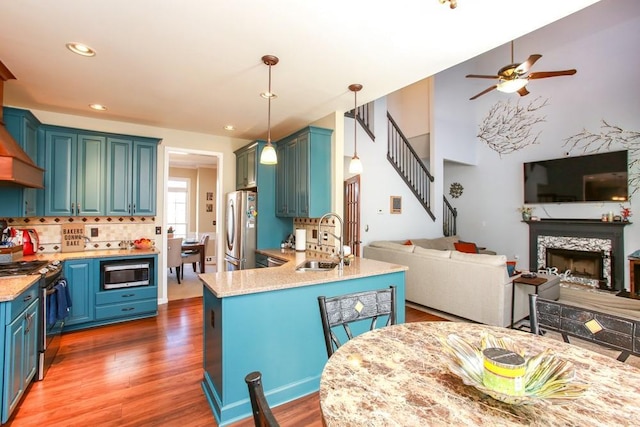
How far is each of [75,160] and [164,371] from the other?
289 centimetres

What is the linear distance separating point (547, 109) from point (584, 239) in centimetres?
278

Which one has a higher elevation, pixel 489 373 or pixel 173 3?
pixel 173 3

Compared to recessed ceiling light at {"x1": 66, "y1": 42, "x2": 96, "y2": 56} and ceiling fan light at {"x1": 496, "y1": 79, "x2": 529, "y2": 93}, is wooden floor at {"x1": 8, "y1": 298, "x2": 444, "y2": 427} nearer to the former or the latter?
recessed ceiling light at {"x1": 66, "y1": 42, "x2": 96, "y2": 56}

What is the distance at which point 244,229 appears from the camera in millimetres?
4215

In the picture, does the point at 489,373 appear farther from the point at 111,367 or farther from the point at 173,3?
the point at 111,367

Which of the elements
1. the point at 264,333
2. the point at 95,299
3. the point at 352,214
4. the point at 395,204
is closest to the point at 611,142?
the point at 395,204

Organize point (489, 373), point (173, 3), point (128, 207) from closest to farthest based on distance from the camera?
point (489, 373) → point (173, 3) → point (128, 207)

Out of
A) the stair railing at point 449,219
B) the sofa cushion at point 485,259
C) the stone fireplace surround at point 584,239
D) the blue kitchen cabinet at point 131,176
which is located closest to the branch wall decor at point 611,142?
the stone fireplace surround at point 584,239

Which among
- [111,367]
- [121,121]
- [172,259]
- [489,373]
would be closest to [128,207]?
[121,121]

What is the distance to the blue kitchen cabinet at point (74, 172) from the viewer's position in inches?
140

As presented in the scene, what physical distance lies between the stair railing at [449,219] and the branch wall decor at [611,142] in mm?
2674

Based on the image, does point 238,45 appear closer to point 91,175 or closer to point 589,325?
point 589,325

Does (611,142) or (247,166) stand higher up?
(611,142)

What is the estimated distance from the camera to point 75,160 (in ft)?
12.2
